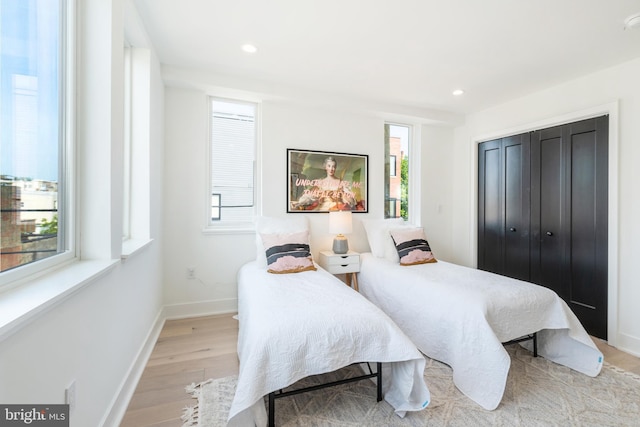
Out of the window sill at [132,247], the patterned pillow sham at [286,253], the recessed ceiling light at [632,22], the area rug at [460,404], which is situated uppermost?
the recessed ceiling light at [632,22]

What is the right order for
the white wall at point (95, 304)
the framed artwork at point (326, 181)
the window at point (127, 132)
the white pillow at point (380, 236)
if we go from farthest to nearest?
the framed artwork at point (326, 181) → the white pillow at point (380, 236) → the window at point (127, 132) → the white wall at point (95, 304)

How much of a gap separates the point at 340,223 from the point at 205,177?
5.18 ft

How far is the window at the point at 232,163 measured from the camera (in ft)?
10.5

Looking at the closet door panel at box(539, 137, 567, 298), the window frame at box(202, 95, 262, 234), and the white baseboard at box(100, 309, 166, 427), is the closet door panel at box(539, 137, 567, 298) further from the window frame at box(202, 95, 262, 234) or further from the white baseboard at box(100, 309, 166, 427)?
the white baseboard at box(100, 309, 166, 427)

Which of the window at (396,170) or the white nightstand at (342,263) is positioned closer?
the white nightstand at (342,263)

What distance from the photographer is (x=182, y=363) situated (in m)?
2.16

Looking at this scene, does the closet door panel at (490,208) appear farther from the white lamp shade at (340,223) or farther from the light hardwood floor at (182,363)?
the white lamp shade at (340,223)

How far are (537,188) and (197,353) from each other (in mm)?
3813

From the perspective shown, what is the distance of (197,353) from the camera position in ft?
7.55

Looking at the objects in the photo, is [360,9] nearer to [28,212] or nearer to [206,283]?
[28,212]

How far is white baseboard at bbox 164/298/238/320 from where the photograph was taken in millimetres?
2975

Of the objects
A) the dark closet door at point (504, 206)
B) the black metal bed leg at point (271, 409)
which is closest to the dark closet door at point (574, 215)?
the dark closet door at point (504, 206)

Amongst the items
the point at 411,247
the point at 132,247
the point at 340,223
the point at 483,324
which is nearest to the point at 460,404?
the point at 483,324

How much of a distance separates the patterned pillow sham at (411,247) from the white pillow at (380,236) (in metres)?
0.08
